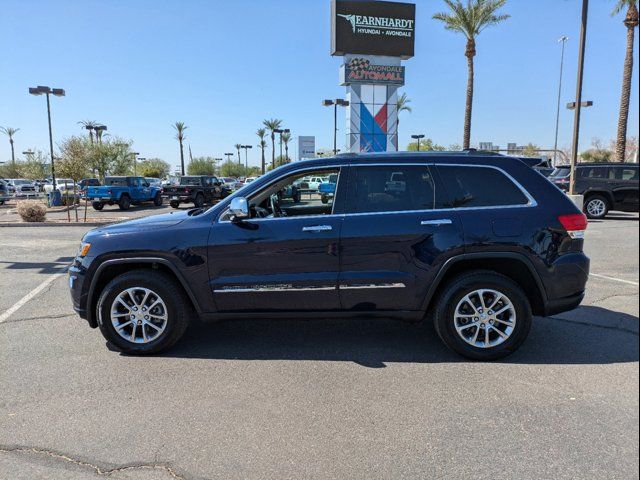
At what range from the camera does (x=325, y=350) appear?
4.51 m

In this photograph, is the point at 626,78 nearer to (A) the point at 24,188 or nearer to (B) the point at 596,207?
(B) the point at 596,207

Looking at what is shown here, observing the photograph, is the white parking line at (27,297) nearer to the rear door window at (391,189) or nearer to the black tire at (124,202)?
the rear door window at (391,189)

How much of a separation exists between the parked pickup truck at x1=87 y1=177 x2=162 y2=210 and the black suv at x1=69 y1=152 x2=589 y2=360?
2049 cm

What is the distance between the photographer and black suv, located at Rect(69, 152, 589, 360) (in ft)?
13.7

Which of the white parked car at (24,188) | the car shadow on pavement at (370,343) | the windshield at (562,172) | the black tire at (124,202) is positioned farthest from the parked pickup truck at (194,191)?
the car shadow on pavement at (370,343)

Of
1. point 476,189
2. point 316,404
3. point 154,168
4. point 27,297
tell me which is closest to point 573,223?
point 476,189

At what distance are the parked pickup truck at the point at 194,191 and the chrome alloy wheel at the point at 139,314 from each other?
67.3 feet

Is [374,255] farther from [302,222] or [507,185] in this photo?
[507,185]

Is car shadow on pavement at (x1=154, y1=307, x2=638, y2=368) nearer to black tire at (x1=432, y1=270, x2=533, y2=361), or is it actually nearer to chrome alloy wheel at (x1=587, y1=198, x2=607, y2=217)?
black tire at (x1=432, y1=270, x2=533, y2=361)

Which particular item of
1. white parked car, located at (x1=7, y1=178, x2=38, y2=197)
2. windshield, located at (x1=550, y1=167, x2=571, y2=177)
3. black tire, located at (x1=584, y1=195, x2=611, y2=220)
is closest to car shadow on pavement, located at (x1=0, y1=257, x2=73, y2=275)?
black tire, located at (x1=584, y1=195, x2=611, y2=220)

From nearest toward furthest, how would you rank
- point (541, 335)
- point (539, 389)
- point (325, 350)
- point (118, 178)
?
point (539, 389)
point (325, 350)
point (541, 335)
point (118, 178)

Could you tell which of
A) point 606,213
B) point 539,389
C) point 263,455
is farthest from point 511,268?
point 606,213

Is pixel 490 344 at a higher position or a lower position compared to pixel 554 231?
lower

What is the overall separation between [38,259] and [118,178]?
16.1 meters
